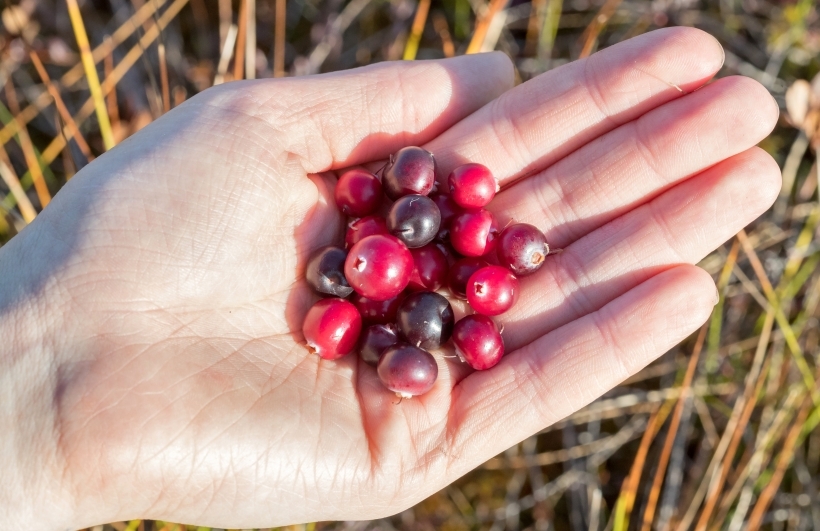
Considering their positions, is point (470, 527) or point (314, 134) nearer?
point (314, 134)

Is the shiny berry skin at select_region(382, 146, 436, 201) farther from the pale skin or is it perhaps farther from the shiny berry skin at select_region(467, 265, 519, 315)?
the shiny berry skin at select_region(467, 265, 519, 315)

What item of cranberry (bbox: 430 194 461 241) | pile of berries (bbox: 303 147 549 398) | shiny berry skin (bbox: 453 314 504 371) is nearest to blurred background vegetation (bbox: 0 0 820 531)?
shiny berry skin (bbox: 453 314 504 371)

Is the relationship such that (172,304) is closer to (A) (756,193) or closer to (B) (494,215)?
(B) (494,215)

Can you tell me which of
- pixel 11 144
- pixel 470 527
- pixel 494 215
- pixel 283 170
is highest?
pixel 11 144

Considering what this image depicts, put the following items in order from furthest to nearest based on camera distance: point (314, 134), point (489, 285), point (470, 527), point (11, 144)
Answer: point (11, 144)
point (470, 527)
point (314, 134)
point (489, 285)

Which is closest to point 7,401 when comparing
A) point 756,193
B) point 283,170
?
point 283,170

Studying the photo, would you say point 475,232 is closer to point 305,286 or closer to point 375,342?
point 375,342

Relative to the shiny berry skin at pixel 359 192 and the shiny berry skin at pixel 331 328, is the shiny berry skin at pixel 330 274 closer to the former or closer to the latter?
the shiny berry skin at pixel 331 328
